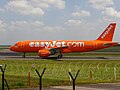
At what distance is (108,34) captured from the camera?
2464 inches

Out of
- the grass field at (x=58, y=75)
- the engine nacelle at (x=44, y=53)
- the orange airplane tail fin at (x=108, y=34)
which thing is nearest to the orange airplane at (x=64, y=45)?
the orange airplane tail fin at (x=108, y=34)

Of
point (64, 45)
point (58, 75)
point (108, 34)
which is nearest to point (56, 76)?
point (58, 75)

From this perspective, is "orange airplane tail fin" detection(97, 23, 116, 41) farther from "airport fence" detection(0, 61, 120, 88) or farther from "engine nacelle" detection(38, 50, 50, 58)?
"airport fence" detection(0, 61, 120, 88)

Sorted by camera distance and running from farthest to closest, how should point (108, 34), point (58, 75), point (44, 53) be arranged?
point (108, 34) → point (44, 53) → point (58, 75)

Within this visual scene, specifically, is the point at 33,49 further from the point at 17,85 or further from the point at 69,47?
the point at 17,85

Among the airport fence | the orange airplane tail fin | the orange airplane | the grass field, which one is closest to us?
the airport fence

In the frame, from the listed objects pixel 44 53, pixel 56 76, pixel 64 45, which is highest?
pixel 64 45

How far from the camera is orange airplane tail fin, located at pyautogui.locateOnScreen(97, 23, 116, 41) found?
6262 cm

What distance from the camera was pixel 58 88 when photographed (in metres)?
17.9

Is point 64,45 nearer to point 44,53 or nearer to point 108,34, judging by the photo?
point 44,53

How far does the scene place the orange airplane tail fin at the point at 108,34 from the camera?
62.6 m

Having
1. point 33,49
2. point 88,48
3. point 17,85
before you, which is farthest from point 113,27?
point 17,85

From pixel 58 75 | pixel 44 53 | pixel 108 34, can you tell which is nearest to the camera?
pixel 58 75

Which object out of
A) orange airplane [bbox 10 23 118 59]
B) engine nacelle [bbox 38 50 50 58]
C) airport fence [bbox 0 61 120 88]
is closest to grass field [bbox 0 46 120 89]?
airport fence [bbox 0 61 120 88]
